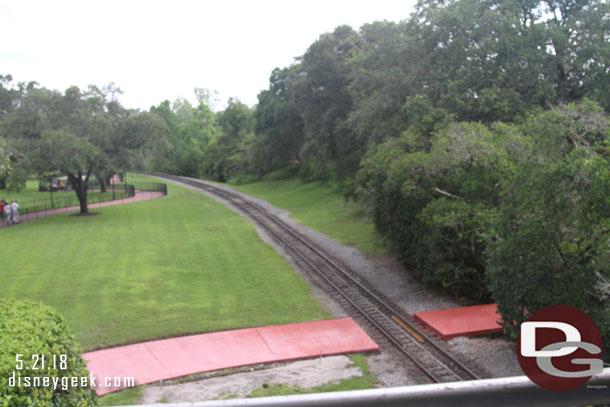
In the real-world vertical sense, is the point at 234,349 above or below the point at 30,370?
below

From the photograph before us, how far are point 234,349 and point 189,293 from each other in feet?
15.4

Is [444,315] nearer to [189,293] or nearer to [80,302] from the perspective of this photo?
[189,293]

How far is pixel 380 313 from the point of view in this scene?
1323cm

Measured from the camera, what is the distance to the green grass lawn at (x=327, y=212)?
22.6 m

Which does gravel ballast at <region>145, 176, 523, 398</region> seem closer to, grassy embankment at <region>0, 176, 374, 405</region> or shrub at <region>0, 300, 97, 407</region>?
grassy embankment at <region>0, 176, 374, 405</region>

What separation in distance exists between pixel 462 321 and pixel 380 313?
219cm

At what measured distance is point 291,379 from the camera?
9.28m

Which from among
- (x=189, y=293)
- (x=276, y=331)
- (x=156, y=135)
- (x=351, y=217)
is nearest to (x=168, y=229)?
(x=156, y=135)

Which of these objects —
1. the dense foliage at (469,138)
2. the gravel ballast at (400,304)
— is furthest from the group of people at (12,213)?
the gravel ballast at (400,304)

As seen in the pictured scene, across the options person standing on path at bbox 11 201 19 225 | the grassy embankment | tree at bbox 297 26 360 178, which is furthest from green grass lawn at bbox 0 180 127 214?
tree at bbox 297 26 360 178

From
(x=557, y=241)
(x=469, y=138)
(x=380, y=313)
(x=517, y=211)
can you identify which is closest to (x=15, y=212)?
(x=380, y=313)

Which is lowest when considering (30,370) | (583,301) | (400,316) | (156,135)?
(400,316)

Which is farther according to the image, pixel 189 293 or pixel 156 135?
pixel 156 135

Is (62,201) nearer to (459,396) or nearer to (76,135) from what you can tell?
(76,135)
